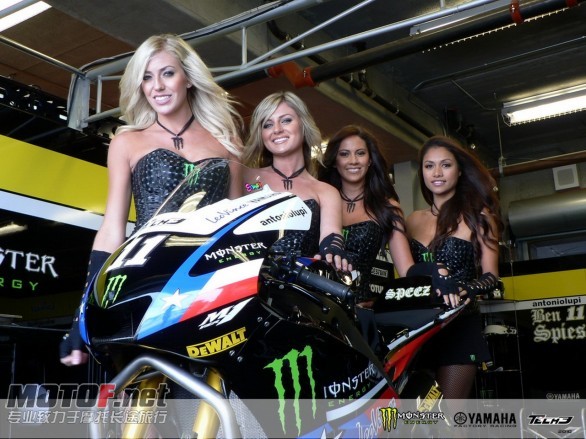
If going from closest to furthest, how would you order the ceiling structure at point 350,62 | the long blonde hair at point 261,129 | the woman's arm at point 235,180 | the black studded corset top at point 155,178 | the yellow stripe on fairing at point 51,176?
the woman's arm at point 235,180 → the black studded corset top at point 155,178 → the long blonde hair at point 261,129 → the yellow stripe on fairing at point 51,176 → the ceiling structure at point 350,62

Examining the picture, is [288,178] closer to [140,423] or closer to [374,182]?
[374,182]

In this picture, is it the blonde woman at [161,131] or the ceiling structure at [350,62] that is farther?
the ceiling structure at [350,62]

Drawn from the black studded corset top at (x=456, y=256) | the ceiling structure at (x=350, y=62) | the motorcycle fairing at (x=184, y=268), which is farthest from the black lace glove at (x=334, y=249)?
the ceiling structure at (x=350, y=62)

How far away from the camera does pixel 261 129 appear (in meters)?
2.27

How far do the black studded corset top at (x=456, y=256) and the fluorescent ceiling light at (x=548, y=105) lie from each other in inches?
173

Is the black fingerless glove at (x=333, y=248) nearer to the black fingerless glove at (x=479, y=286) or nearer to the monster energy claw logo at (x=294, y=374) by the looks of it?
the monster energy claw logo at (x=294, y=374)

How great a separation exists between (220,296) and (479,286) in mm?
1656

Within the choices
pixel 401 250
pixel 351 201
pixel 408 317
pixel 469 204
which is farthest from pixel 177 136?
pixel 469 204

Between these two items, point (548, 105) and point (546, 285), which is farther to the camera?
point (546, 285)

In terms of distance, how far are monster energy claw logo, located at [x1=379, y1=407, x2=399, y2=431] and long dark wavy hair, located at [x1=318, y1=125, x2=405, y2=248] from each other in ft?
3.73

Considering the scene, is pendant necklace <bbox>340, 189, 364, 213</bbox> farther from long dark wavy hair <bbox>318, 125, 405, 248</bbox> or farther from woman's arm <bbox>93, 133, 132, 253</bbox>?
woman's arm <bbox>93, 133, 132, 253</bbox>

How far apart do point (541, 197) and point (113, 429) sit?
24.6 feet

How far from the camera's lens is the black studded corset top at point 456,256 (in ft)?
9.11

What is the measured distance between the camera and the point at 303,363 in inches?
50.8
